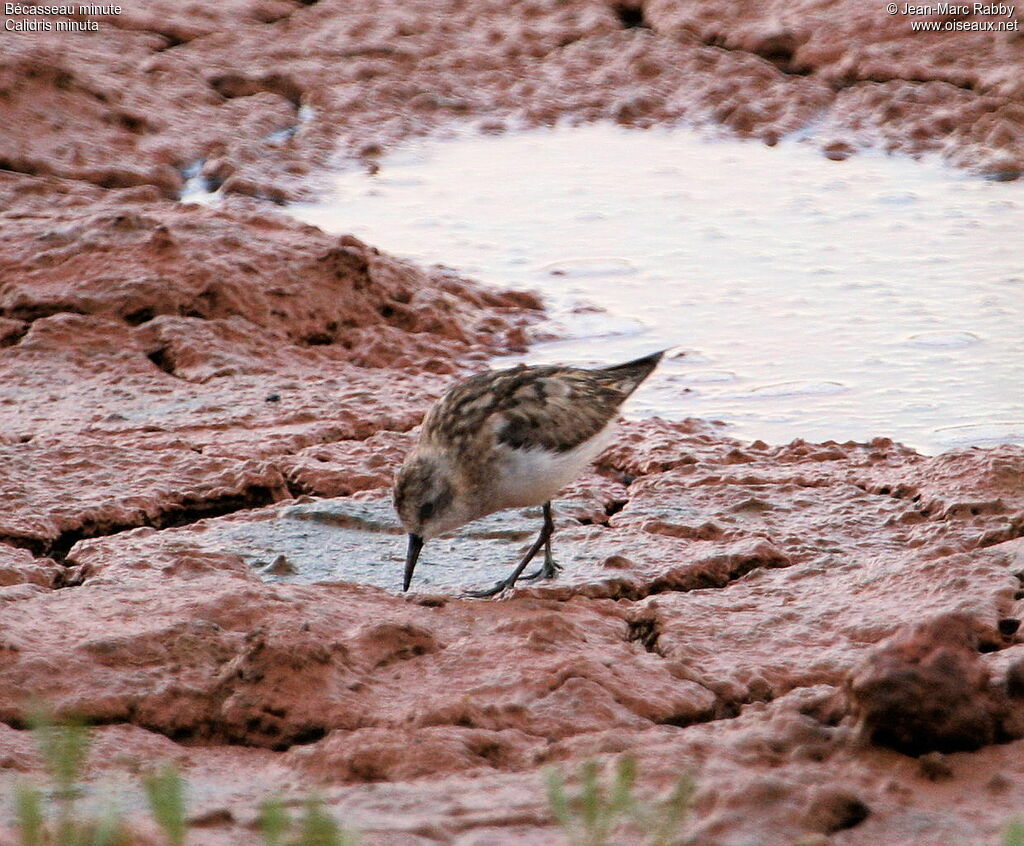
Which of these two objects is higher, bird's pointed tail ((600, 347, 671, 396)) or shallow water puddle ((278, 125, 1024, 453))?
bird's pointed tail ((600, 347, 671, 396))

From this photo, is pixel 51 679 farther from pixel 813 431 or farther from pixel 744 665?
pixel 813 431

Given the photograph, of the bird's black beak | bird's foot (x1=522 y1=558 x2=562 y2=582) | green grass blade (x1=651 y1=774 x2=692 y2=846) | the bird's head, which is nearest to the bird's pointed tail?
bird's foot (x1=522 y1=558 x2=562 y2=582)

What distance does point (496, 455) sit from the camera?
5309mm

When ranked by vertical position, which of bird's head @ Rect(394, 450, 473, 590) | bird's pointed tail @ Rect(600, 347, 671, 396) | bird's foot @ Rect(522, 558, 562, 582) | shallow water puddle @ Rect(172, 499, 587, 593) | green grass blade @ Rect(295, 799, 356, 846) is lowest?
shallow water puddle @ Rect(172, 499, 587, 593)

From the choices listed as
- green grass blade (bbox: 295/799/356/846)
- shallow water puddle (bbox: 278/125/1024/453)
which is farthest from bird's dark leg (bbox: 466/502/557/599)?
green grass blade (bbox: 295/799/356/846)

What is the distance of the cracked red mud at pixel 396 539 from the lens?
3.84 metres

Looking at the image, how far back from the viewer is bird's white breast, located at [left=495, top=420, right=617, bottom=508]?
17.4ft

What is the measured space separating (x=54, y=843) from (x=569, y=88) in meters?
9.38

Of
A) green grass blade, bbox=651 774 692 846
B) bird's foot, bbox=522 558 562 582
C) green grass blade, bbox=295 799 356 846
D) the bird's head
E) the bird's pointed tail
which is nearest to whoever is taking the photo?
green grass blade, bbox=295 799 356 846

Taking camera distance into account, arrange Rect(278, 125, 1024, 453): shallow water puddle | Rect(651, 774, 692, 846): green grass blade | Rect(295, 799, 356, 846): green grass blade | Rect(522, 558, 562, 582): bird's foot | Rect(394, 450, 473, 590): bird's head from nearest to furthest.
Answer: Rect(295, 799, 356, 846): green grass blade < Rect(651, 774, 692, 846): green grass blade < Rect(394, 450, 473, 590): bird's head < Rect(522, 558, 562, 582): bird's foot < Rect(278, 125, 1024, 453): shallow water puddle

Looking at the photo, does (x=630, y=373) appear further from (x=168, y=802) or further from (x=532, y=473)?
(x=168, y=802)

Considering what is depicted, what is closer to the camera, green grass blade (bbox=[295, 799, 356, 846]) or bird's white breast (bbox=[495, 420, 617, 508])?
green grass blade (bbox=[295, 799, 356, 846])

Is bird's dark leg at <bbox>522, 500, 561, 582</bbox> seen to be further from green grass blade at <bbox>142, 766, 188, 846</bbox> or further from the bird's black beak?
green grass blade at <bbox>142, 766, 188, 846</bbox>

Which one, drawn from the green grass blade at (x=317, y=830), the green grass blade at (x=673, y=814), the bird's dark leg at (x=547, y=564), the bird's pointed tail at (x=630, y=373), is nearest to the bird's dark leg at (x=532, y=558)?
the bird's dark leg at (x=547, y=564)
